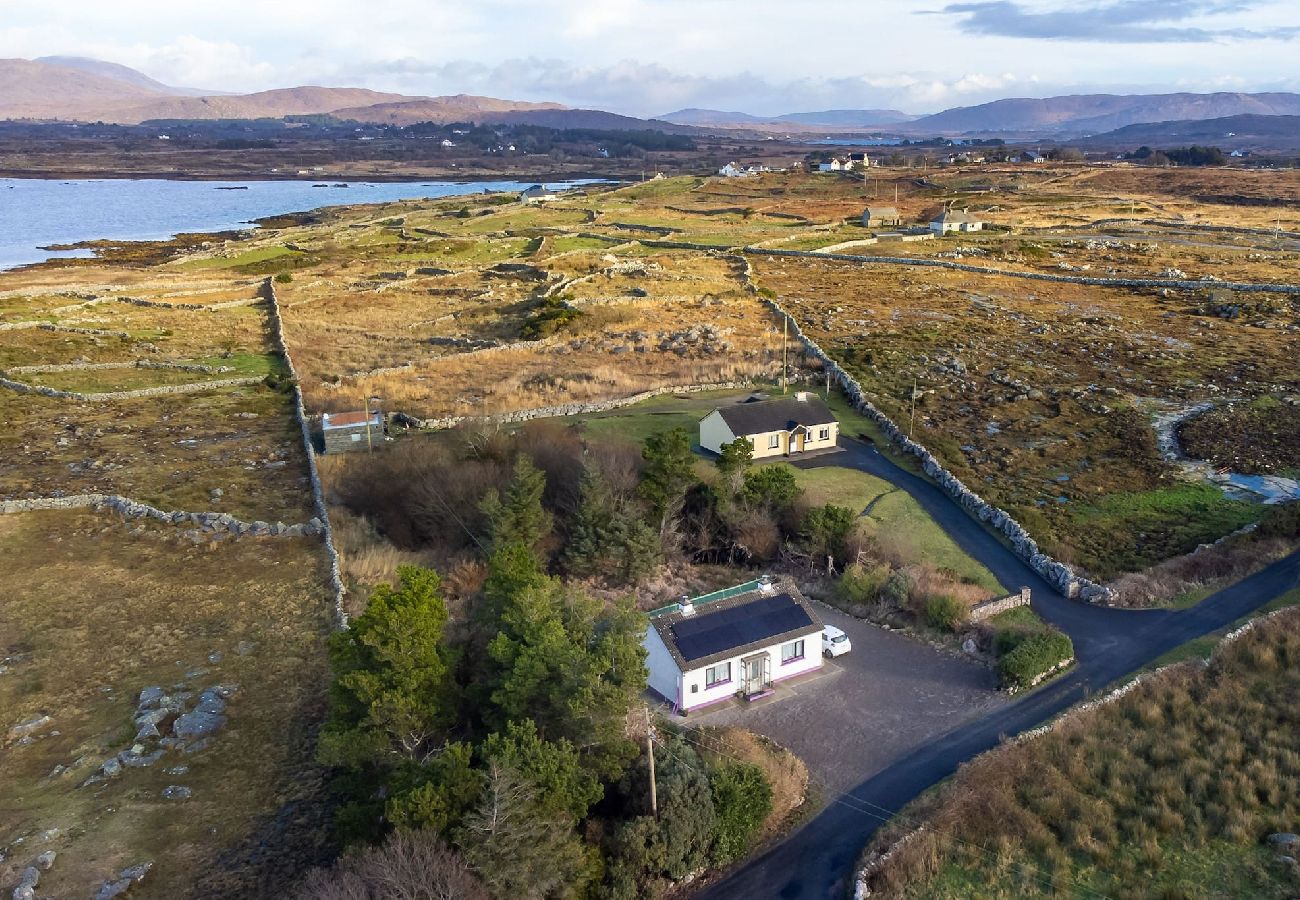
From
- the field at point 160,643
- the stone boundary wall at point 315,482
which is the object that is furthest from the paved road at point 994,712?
the stone boundary wall at point 315,482

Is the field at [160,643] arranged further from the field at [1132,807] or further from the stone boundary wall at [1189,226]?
the stone boundary wall at [1189,226]

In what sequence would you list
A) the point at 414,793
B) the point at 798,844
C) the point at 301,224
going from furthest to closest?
the point at 301,224 → the point at 798,844 → the point at 414,793

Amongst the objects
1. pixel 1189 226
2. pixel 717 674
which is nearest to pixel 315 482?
pixel 717 674

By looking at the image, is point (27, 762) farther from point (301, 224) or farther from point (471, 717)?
point (301, 224)

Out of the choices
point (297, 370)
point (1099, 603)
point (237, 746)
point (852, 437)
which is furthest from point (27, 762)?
point (297, 370)

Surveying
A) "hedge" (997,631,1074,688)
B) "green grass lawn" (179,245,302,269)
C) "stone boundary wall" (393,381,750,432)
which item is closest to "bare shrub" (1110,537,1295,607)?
"hedge" (997,631,1074,688)

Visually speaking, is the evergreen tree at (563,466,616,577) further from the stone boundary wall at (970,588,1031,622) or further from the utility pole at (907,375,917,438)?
the utility pole at (907,375,917,438)

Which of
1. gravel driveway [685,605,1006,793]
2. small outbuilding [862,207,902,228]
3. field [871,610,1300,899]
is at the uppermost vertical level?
small outbuilding [862,207,902,228]
